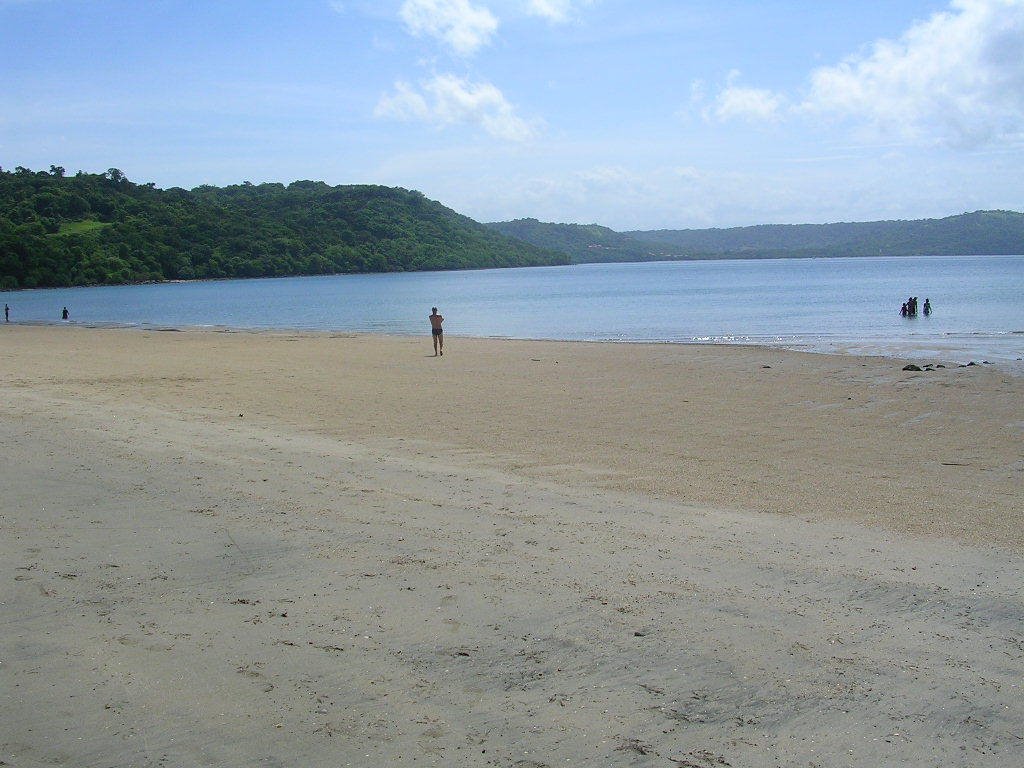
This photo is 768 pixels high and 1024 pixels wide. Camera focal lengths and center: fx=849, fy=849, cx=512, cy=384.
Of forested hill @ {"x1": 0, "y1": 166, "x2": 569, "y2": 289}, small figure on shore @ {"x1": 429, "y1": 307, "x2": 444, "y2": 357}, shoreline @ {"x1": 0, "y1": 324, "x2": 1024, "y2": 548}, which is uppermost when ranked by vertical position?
forested hill @ {"x1": 0, "y1": 166, "x2": 569, "y2": 289}

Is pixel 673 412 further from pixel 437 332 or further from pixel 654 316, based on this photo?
pixel 654 316

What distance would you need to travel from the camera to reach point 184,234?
14425 centimetres

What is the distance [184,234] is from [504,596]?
499 feet

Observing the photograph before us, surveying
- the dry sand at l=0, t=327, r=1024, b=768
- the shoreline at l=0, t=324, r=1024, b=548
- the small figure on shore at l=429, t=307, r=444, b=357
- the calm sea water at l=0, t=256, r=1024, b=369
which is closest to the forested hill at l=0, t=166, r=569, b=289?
the calm sea water at l=0, t=256, r=1024, b=369

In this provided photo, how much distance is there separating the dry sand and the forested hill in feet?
373

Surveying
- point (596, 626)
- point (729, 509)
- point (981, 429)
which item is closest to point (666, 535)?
point (729, 509)

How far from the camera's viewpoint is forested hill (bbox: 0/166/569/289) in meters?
116

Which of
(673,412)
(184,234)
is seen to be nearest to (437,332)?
(673,412)

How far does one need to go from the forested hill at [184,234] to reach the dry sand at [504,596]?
113738 mm

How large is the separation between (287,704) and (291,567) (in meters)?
1.91

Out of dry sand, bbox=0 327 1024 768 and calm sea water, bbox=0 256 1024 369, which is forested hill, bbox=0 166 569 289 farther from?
dry sand, bbox=0 327 1024 768

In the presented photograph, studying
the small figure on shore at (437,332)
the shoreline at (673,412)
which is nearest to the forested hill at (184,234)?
the small figure on shore at (437,332)

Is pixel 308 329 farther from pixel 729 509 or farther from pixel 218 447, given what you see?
pixel 729 509

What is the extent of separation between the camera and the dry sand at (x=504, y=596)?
382cm
